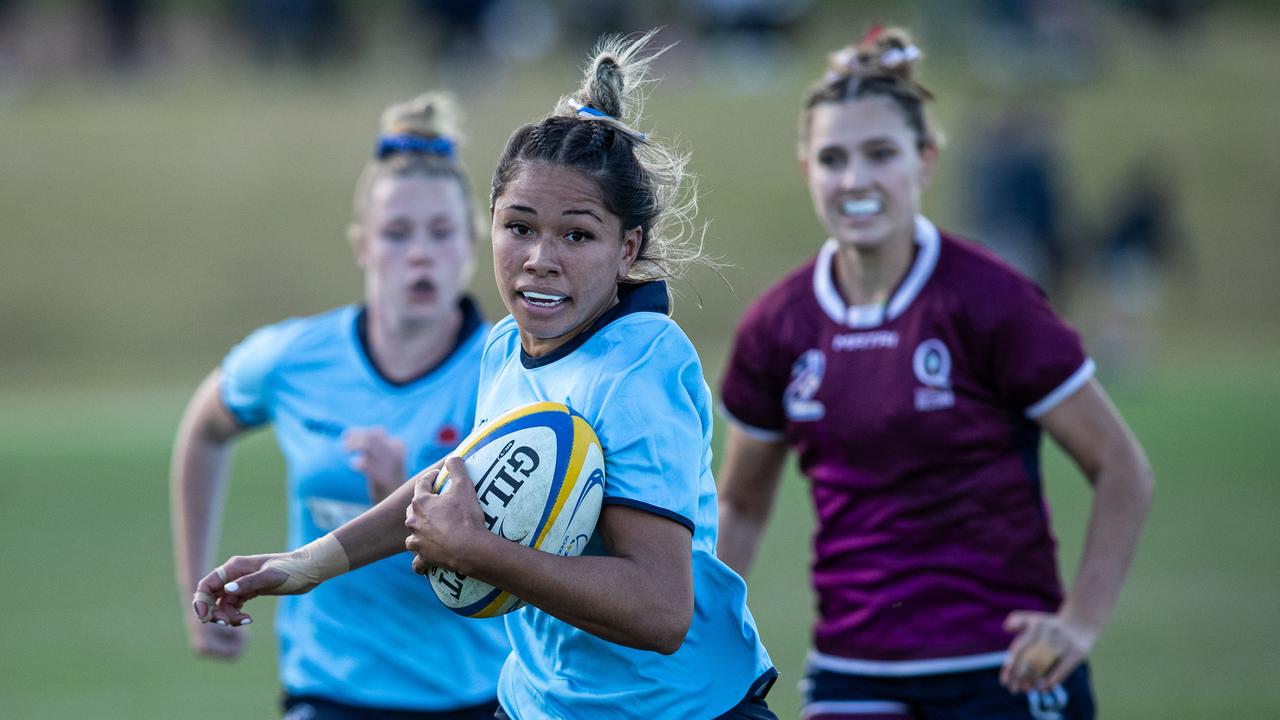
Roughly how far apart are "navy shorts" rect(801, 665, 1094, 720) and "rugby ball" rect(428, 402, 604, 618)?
5.56ft

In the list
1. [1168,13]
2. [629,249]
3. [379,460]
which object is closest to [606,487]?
[629,249]

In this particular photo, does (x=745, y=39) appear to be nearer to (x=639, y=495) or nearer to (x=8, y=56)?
(x=8, y=56)

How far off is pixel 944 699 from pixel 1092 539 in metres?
0.57

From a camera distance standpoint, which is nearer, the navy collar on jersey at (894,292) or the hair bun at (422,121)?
the navy collar on jersey at (894,292)

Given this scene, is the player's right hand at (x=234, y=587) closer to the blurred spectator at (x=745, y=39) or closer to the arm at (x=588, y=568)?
the arm at (x=588, y=568)

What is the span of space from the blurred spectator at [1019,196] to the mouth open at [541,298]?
1390 centimetres

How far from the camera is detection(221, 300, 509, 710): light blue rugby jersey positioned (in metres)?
4.44

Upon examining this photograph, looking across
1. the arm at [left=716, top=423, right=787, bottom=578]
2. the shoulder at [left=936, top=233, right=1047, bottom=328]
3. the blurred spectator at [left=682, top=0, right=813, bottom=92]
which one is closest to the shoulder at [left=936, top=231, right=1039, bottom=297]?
the shoulder at [left=936, top=233, right=1047, bottom=328]

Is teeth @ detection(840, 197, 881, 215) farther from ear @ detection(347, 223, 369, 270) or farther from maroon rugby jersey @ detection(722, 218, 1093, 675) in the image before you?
ear @ detection(347, 223, 369, 270)

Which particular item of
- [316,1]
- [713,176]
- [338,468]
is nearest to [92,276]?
[316,1]

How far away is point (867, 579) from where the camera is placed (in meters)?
4.54

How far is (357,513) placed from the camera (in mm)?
4492

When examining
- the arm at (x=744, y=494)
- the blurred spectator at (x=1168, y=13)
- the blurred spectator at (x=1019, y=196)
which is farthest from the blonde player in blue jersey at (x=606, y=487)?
the blurred spectator at (x=1168, y=13)

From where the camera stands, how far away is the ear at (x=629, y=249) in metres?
3.26
